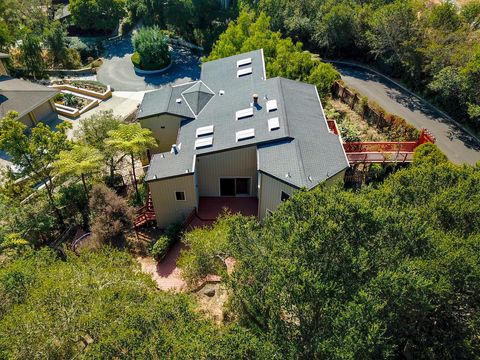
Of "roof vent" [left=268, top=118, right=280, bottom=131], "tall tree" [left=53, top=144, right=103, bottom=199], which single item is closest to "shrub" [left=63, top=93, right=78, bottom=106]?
"tall tree" [left=53, top=144, right=103, bottom=199]

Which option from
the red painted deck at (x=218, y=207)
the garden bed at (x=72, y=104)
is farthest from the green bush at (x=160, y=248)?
the garden bed at (x=72, y=104)

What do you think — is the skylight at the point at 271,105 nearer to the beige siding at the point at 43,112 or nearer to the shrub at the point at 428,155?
the shrub at the point at 428,155

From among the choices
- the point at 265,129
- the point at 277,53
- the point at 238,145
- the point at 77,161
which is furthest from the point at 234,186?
the point at 277,53

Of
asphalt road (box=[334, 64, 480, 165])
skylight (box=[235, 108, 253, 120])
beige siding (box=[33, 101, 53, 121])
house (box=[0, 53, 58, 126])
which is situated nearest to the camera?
skylight (box=[235, 108, 253, 120])

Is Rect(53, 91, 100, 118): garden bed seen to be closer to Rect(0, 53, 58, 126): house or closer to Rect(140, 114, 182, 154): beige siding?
Rect(0, 53, 58, 126): house

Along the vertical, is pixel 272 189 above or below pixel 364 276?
below

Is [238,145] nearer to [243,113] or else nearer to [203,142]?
[203,142]
